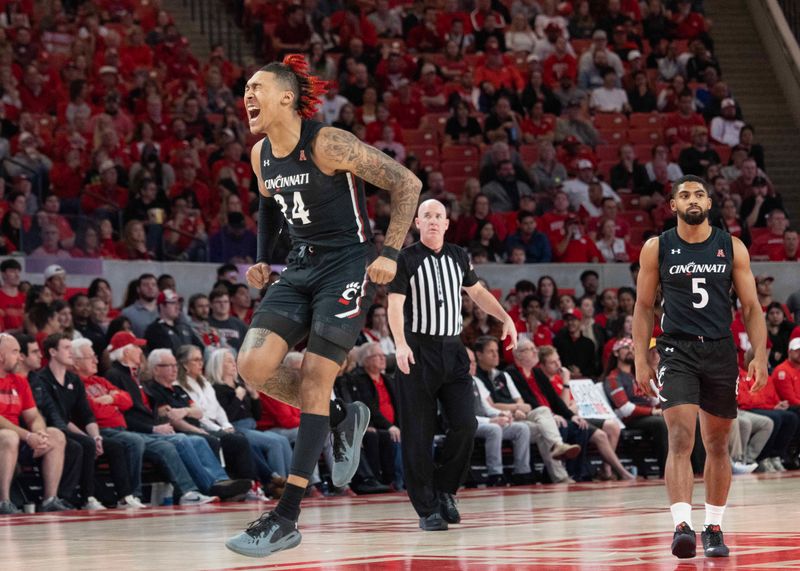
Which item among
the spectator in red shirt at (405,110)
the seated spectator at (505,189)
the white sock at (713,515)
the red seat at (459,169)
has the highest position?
the spectator in red shirt at (405,110)

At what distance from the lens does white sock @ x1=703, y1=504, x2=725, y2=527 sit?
7.22 meters

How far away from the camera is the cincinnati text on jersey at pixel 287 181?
7.11 metres

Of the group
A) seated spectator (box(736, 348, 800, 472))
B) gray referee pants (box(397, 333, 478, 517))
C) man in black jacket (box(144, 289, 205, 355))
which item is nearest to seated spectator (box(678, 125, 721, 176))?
seated spectator (box(736, 348, 800, 472))

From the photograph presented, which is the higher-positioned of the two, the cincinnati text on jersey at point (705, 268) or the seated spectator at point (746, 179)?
the seated spectator at point (746, 179)

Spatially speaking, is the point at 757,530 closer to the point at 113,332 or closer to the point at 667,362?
the point at 667,362

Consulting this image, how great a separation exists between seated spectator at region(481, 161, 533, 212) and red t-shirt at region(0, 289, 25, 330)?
760cm

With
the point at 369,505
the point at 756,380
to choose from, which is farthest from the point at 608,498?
the point at 756,380

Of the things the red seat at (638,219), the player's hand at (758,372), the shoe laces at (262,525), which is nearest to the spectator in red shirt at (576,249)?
the red seat at (638,219)

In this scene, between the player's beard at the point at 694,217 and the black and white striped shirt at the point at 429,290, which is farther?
the black and white striped shirt at the point at 429,290

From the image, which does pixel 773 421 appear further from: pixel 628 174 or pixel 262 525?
pixel 262 525

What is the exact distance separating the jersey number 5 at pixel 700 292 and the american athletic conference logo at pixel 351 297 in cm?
173

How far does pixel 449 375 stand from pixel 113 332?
534 cm

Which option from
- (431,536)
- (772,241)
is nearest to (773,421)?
(772,241)

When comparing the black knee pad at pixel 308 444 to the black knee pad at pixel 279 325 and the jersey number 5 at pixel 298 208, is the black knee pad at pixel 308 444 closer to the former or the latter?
the black knee pad at pixel 279 325
